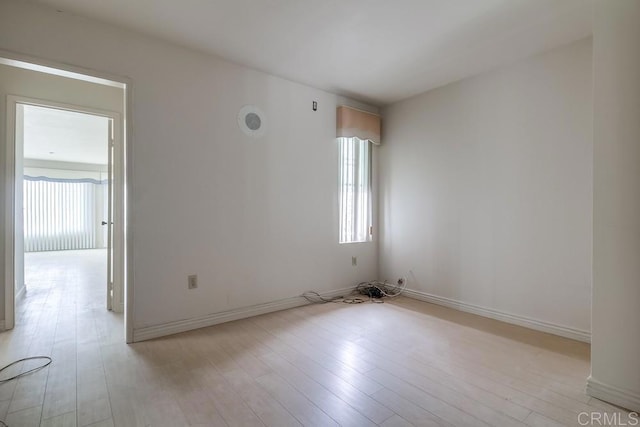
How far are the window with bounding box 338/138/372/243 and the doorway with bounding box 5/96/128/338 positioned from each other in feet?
7.97

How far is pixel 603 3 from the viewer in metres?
1.71

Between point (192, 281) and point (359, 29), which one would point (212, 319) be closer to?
point (192, 281)

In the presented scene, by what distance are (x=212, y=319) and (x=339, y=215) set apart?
1.83 metres

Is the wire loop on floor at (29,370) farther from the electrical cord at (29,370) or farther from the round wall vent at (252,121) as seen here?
the round wall vent at (252,121)

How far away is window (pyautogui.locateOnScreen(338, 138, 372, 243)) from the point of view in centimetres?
392

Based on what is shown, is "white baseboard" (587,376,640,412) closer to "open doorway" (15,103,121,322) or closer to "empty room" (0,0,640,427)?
"empty room" (0,0,640,427)

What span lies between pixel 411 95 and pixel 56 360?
13.4ft

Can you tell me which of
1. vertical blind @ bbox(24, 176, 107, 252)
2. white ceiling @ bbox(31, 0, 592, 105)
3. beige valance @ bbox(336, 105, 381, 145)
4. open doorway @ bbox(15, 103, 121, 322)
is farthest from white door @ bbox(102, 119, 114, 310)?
vertical blind @ bbox(24, 176, 107, 252)

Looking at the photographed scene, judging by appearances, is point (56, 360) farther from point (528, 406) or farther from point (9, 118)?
point (528, 406)

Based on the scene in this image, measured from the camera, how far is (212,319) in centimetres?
286

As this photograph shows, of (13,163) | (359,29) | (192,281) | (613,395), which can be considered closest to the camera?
(613,395)

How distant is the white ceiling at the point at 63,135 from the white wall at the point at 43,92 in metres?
0.65

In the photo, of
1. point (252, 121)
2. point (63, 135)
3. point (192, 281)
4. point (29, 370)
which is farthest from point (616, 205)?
point (63, 135)

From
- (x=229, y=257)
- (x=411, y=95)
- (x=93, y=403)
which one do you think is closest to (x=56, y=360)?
(x=93, y=403)
